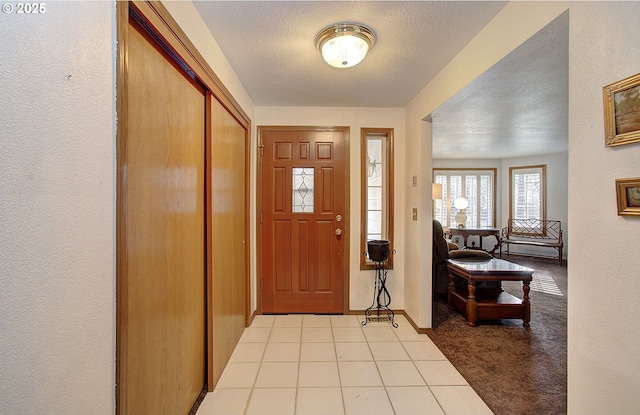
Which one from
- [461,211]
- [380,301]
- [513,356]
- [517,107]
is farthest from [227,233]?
[461,211]

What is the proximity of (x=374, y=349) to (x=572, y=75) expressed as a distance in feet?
7.44

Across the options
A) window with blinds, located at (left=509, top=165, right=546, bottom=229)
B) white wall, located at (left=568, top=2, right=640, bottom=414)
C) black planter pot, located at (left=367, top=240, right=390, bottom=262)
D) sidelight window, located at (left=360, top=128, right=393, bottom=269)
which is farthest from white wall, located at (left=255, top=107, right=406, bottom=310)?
window with blinds, located at (left=509, top=165, right=546, bottom=229)

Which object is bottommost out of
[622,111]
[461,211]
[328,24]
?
[461,211]

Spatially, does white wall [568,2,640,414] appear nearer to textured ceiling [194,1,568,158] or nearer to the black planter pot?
textured ceiling [194,1,568,158]

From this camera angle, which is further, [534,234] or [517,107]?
[534,234]

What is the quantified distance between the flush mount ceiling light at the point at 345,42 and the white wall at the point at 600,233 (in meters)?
1.00

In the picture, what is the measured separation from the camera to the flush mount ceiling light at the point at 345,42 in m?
1.60

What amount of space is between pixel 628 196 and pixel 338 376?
1914 mm

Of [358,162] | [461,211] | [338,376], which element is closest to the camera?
[338,376]

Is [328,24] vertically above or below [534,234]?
above

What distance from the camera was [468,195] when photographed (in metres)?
6.42

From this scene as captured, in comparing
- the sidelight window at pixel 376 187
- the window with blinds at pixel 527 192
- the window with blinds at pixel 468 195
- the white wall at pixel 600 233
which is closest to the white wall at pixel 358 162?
the sidelight window at pixel 376 187

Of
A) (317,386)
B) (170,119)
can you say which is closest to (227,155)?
(170,119)

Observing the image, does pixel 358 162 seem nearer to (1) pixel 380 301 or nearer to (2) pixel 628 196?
(1) pixel 380 301
